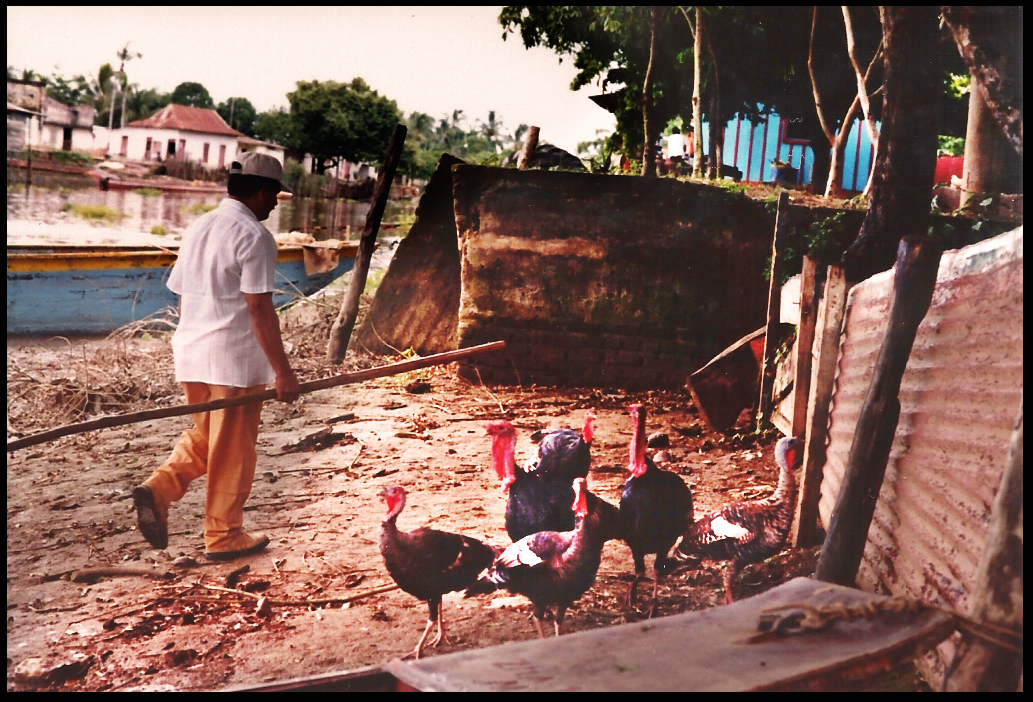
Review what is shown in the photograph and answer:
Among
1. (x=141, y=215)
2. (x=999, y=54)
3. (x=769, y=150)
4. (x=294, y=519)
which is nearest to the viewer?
(x=999, y=54)

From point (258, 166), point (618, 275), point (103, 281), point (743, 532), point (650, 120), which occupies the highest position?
point (650, 120)

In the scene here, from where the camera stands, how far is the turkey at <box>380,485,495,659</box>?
315 centimetres

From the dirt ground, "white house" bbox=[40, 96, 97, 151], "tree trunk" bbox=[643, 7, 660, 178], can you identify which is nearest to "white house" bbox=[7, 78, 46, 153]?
"white house" bbox=[40, 96, 97, 151]

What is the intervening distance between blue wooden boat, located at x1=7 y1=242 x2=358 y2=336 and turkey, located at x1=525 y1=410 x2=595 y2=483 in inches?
46.4

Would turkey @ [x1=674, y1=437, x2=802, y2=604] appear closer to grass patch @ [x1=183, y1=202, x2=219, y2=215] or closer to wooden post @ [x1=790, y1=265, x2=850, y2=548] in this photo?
wooden post @ [x1=790, y1=265, x2=850, y2=548]

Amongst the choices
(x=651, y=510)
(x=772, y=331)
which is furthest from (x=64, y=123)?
(x=772, y=331)

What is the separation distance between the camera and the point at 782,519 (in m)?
3.25

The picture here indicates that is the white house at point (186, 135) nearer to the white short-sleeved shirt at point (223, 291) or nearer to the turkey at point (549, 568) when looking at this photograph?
the white short-sleeved shirt at point (223, 291)

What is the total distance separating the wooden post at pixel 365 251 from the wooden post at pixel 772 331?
158 centimetres

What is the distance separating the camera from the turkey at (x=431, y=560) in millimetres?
3152

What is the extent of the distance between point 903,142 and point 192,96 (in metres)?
2.86

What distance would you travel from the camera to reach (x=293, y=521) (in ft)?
10.8

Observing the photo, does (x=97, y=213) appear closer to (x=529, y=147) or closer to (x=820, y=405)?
(x=529, y=147)

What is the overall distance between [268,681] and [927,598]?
2.14 metres
